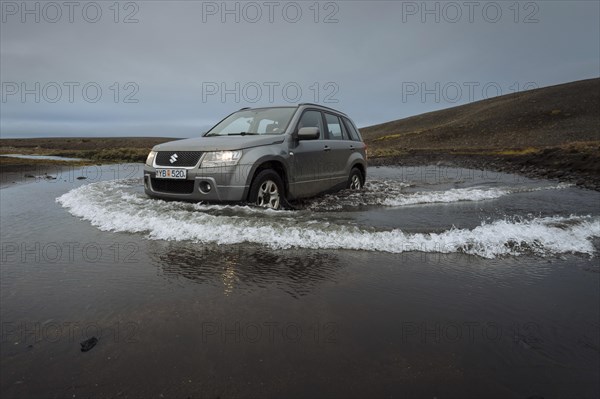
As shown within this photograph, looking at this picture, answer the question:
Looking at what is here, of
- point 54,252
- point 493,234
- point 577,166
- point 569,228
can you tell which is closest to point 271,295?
point 54,252

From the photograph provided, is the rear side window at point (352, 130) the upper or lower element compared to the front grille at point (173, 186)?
upper

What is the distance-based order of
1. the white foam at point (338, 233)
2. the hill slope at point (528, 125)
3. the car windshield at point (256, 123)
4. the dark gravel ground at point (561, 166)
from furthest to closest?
the hill slope at point (528, 125)
the dark gravel ground at point (561, 166)
the car windshield at point (256, 123)
the white foam at point (338, 233)

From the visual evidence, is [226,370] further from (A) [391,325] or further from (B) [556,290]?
(B) [556,290]

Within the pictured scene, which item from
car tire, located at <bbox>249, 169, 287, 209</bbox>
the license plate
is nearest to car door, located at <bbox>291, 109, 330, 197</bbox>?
car tire, located at <bbox>249, 169, 287, 209</bbox>

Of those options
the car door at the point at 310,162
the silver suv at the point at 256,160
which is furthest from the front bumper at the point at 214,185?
the car door at the point at 310,162

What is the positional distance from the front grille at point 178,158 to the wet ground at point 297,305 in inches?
28.0

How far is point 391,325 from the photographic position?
238 cm

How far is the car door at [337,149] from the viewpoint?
24.8 ft

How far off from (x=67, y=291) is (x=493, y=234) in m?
4.41

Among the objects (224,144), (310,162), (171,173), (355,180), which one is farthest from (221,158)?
(355,180)

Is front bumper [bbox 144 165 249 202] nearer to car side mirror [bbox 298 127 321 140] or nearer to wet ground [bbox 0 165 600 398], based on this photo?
wet ground [bbox 0 165 600 398]

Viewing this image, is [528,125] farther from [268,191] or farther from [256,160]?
[256,160]

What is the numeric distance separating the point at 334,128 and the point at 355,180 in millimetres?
1481

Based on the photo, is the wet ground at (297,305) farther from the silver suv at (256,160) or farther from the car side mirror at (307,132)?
the car side mirror at (307,132)
